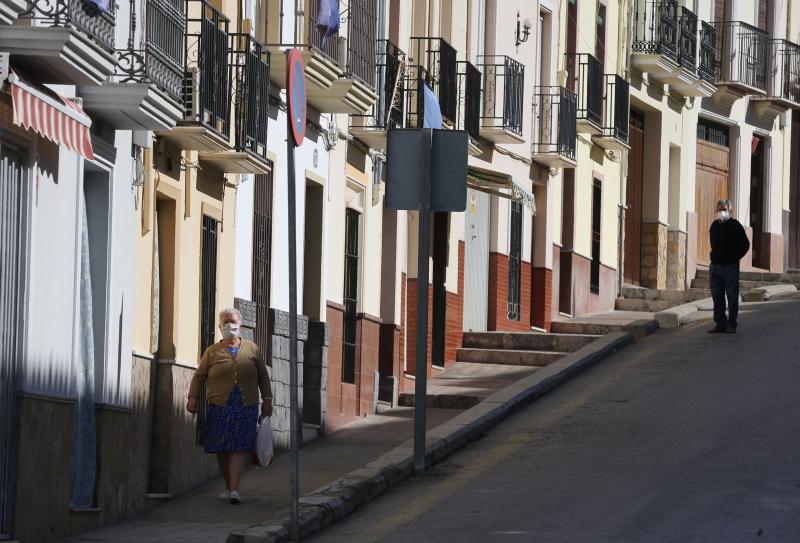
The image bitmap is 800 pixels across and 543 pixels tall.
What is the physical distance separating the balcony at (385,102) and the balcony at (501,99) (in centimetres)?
509

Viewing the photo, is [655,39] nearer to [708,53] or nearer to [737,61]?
[708,53]

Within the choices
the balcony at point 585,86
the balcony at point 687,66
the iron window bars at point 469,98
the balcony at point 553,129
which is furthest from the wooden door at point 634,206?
the iron window bars at point 469,98

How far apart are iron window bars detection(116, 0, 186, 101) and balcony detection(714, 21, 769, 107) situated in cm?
2828

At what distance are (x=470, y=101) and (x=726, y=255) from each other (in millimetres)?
4767

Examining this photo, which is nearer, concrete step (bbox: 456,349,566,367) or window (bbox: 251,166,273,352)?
window (bbox: 251,166,273,352)

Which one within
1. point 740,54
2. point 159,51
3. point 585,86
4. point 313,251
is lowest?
point 313,251

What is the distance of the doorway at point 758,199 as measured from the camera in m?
46.8

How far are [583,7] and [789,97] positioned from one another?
10638 millimetres

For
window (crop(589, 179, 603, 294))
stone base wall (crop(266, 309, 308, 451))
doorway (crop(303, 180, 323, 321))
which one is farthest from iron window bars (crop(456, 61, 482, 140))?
stone base wall (crop(266, 309, 308, 451))

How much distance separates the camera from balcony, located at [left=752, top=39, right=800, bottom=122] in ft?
153

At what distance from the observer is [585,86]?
3794 cm

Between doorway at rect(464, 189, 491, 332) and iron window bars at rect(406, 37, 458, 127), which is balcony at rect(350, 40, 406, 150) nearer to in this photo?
iron window bars at rect(406, 37, 458, 127)

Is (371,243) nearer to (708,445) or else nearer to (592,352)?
(592,352)

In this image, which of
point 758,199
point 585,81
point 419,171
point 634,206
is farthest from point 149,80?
point 758,199
